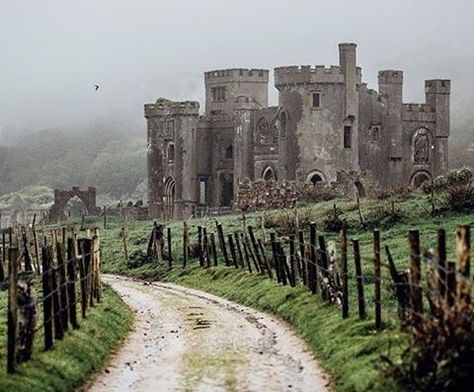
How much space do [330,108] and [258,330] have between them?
→ 2333 inches

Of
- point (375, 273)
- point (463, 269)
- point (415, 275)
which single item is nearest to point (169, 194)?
point (375, 273)

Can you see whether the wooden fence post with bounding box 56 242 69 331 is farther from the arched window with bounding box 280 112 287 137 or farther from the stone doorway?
the stone doorway

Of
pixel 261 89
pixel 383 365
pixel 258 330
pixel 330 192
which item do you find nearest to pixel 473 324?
pixel 383 365

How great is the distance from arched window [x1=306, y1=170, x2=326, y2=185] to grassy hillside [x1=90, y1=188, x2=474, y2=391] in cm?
1430

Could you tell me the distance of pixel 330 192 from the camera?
8062cm

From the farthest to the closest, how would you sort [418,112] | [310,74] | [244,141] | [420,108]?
[420,108], [418,112], [244,141], [310,74]

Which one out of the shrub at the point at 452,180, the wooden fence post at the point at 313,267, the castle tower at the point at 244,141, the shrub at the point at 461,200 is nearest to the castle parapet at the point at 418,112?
the castle tower at the point at 244,141

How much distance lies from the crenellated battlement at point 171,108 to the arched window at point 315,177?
46.5 feet

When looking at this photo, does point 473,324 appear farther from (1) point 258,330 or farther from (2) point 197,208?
(2) point 197,208

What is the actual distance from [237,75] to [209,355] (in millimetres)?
88962

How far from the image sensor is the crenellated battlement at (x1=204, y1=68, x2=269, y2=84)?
113 meters

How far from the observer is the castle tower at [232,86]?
112188 mm

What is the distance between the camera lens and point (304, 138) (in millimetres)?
87750

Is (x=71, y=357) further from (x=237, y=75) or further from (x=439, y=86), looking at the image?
(x=237, y=75)
